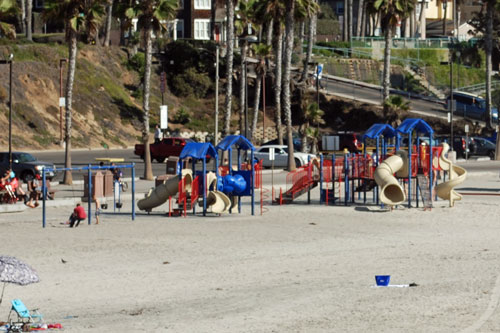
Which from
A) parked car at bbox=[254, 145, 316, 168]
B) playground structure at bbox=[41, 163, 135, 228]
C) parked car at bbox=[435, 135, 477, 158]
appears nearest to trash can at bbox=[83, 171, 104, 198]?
playground structure at bbox=[41, 163, 135, 228]

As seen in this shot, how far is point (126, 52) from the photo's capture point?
9862 cm

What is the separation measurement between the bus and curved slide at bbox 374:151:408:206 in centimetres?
5190

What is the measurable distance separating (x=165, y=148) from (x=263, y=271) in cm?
4448

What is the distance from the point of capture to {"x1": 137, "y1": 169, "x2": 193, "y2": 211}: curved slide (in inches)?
1453

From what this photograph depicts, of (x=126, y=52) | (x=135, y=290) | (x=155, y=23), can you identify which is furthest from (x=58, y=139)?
(x=135, y=290)

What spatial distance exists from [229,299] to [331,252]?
24.1ft

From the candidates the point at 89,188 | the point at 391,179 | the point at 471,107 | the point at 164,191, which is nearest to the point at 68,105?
the point at 164,191

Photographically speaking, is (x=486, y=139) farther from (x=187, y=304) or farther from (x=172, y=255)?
(x=187, y=304)

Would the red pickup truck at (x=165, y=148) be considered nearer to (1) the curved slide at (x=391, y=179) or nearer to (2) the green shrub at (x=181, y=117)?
(2) the green shrub at (x=181, y=117)

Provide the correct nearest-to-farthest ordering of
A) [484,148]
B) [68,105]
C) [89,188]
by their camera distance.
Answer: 1. [89,188]
2. [68,105]
3. [484,148]

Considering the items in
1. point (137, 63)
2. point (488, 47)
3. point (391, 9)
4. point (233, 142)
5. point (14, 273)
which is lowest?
point (14, 273)

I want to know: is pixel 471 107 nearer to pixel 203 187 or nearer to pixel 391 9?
pixel 391 9

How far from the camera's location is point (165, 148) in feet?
223

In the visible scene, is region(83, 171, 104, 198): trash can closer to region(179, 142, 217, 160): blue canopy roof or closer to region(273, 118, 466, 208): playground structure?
region(179, 142, 217, 160): blue canopy roof
